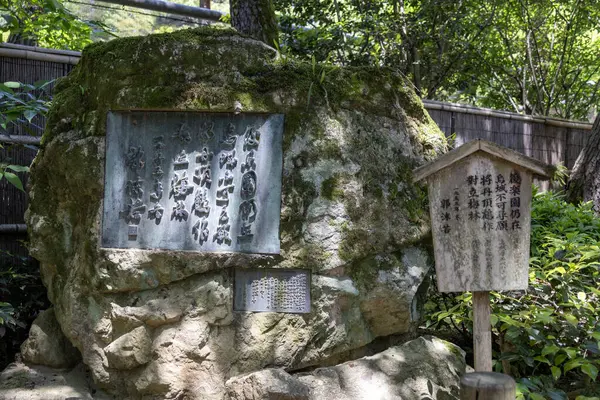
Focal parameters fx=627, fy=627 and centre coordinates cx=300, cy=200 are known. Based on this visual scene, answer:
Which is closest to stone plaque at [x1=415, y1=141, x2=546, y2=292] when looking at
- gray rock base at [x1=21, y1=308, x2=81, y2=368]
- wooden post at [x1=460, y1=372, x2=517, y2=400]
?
wooden post at [x1=460, y1=372, x2=517, y2=400]

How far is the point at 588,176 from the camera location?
6.96 metres

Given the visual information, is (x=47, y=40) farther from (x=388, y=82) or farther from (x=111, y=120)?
(x=388, y=82)

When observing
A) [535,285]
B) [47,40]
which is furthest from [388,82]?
[47,40]

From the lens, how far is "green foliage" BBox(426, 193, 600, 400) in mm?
3848

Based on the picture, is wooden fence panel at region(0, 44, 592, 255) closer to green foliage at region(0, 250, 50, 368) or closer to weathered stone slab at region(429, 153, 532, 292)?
green foliage at region(0, 250, 50, 368)

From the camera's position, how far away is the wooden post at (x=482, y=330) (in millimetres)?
3441

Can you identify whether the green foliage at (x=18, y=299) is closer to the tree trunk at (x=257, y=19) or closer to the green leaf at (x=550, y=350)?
the tree trunk at (x=257, y=19)

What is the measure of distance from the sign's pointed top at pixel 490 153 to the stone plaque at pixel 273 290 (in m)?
1.09

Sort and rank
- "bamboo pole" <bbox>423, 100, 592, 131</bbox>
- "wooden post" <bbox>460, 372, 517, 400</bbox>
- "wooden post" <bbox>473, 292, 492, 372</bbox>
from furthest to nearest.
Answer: "bamboo pole" <bbox>423, 100, 592, 131</bbox>, "wooden post" <bbox>473, 292, 492, 372</bbox>, "wooden post" <bbox>460, 372, 517, 400</bbox>

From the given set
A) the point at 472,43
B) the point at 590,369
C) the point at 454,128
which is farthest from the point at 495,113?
the point at 590,369

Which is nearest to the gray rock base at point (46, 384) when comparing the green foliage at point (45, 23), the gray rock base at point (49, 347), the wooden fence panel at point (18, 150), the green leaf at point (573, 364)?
the gray rock base at point (49, 347)

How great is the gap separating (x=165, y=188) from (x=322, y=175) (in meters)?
1.05

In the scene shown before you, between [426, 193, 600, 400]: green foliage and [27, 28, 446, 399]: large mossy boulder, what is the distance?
0.66m

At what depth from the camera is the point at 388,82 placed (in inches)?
174
